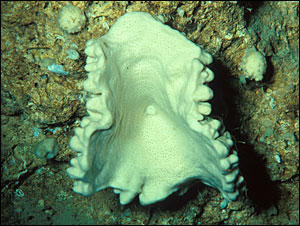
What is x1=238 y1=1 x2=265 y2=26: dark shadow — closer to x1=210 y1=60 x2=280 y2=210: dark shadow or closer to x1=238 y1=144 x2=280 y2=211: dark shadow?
x1=210 y1=60 x2=280 y2=210: dark shadow

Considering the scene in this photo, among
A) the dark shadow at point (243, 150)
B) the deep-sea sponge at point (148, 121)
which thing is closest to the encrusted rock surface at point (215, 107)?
the dark shadow at point (243, 150)

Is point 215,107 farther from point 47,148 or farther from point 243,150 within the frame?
point 47,148

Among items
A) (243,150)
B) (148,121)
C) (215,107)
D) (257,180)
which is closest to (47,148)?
(148,121)

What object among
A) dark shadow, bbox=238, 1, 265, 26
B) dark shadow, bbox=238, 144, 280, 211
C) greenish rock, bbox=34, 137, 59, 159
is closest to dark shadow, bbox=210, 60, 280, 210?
dark shadow, bbox=238, 144, 280, 211

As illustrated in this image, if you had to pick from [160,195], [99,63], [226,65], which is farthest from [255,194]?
[99,63]

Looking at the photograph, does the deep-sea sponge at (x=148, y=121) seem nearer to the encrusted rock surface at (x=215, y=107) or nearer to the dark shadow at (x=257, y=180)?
the encrusted rock surface at (x=215, y=107)

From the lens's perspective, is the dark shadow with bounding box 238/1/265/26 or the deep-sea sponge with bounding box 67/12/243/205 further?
the dark shadow with bounding box 238/1/265/26

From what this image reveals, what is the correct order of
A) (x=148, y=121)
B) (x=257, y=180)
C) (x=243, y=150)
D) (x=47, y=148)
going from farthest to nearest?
1. (x=257, y=180)
2. (x=243, y=150)
3. (x=47, y=148)
4. (x=148, y=121)

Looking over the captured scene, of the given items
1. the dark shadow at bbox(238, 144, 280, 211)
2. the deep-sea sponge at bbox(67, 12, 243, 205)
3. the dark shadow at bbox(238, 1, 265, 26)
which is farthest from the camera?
the dark shadow at bbox(238, 144, 280, 211)

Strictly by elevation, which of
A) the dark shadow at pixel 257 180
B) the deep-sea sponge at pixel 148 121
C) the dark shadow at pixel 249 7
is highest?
the dark shadow at pixel 249 7
